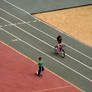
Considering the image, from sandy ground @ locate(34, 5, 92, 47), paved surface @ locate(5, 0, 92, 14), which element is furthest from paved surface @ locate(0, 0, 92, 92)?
paved surface @ locate(5, 0, 92, 14)

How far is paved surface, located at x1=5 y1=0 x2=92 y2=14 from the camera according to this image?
1538 inches

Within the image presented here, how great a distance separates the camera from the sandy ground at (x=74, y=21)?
35.9m

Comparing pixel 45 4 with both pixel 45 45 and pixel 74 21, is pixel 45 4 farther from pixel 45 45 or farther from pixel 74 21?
pixel 45 45

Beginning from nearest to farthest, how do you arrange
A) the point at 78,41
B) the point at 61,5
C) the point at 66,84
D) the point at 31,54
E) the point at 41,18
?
the point at 66,84 < the point at 31,54 < the point at 78,41 < the point at 41,18 < the point at 61,5

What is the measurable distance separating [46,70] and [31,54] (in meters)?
2.36

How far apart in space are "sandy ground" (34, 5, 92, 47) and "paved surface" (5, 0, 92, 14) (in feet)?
2.11

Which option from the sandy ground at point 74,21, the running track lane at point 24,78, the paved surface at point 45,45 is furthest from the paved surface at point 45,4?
the running track lane at point 24,78

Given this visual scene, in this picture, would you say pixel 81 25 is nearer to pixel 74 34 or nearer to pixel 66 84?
pixel 74 34

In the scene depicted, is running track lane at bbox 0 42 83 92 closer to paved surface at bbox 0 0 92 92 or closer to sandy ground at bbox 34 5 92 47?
paved surface at bbox 0 0 92 92

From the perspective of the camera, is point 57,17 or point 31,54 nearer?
point 31,54

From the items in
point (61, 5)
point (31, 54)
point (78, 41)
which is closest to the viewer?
point (31, 54)

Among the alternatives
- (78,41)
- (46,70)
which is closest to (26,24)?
(78,41)

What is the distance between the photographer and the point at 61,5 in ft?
133

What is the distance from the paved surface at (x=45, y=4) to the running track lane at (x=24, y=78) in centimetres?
883
